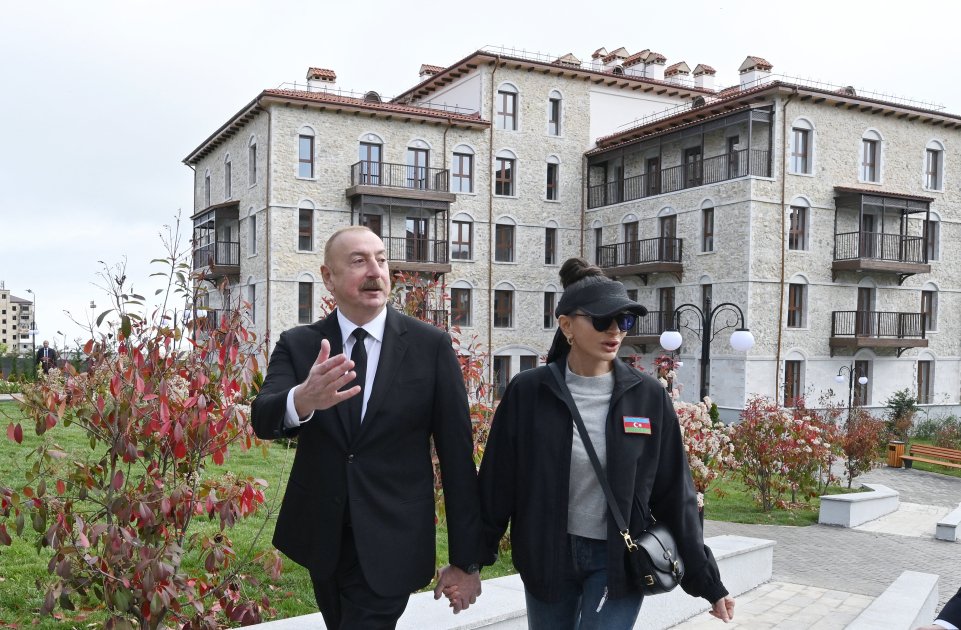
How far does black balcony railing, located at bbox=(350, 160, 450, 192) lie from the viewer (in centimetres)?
3400

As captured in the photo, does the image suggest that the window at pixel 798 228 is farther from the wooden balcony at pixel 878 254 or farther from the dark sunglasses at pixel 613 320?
the dark sunglasses at pixel 613 320

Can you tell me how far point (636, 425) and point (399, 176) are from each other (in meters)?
32.0

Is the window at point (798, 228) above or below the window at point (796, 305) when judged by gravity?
above

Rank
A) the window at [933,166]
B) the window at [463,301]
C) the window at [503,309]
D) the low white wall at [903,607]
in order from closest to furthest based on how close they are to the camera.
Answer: the low white wall at [903,607], the window at [933,166], the window at [463,301], the window at [503,309]

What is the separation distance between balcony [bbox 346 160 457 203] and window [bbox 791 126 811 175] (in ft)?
43.3

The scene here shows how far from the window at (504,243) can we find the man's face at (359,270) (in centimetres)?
3355

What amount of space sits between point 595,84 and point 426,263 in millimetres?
11445

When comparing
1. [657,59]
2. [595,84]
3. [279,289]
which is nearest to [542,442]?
[279,289]

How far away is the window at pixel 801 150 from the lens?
31.6 m

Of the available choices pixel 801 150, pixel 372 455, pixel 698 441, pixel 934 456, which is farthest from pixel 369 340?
pixel 801 150

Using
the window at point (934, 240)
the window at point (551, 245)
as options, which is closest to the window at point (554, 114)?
the window at point (551, 245)

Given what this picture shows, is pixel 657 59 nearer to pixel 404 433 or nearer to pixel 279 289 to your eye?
pixel 279 289

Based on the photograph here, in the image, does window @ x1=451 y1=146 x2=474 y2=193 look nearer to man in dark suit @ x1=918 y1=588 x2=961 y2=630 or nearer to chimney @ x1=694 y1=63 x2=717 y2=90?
chimney @ x1=694 y1=63 x2=717 y2=90

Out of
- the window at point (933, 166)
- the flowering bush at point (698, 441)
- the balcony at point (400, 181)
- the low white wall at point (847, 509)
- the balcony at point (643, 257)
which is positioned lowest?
the low white wall at point (847, 509)
